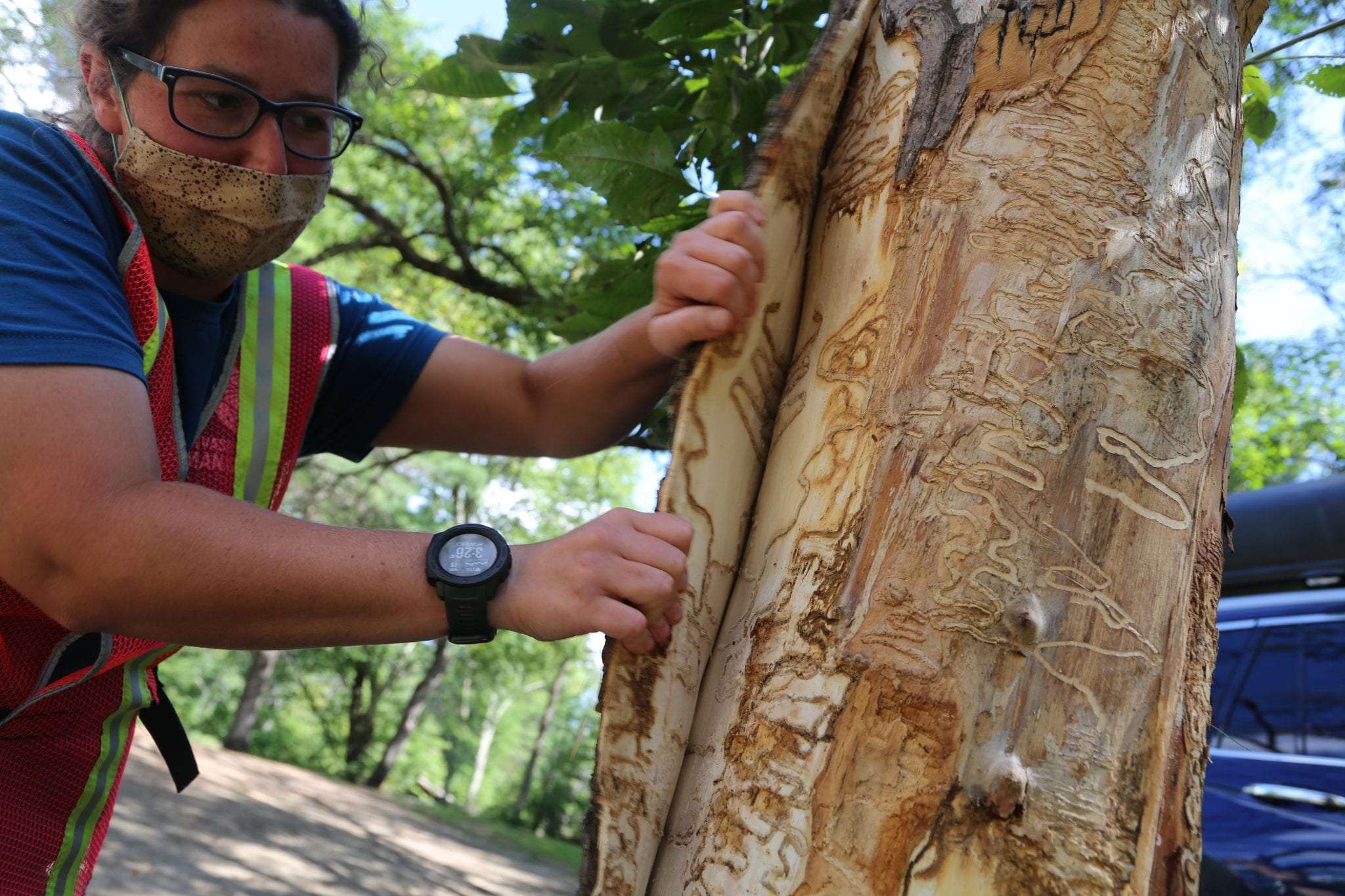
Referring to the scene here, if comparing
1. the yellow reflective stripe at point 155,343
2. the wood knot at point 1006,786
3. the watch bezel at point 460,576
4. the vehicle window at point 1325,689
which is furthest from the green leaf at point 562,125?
the vehicle window at point 1325,689

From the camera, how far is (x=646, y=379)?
68.7 inches

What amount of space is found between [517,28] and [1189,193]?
4.52 ft

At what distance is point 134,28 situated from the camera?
1.72m

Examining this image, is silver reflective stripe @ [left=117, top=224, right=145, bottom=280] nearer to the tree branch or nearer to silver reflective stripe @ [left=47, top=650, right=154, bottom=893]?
silver reflective stripe @ [left=47, top=650, right=154, bottom=893]

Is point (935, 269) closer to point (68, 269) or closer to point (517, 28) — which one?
point (68, 269)

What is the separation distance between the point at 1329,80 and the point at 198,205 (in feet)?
7.23

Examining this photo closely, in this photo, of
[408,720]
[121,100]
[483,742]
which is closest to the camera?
[121,100]

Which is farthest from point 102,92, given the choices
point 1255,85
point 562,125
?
point 1255,85

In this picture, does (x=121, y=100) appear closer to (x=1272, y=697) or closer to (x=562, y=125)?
(x=562, y=125)

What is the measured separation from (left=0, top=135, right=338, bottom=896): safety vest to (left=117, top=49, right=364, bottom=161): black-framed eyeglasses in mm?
188

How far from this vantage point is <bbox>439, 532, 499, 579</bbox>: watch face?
3.78 ft

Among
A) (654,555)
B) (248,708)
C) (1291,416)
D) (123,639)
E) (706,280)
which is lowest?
(248,708)

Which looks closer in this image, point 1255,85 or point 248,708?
point 1255,85

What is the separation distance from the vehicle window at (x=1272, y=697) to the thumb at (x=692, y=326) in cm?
349
